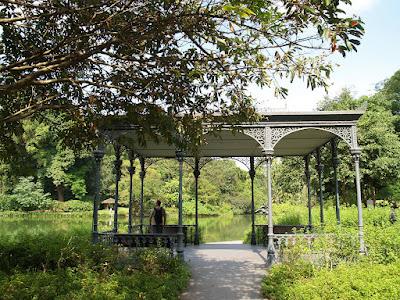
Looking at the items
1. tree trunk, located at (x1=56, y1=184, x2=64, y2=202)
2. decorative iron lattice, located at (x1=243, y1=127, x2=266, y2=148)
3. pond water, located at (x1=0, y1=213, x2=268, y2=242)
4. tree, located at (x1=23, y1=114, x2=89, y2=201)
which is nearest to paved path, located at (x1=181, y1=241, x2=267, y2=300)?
decorative iron lattice, located at (x1=243, y1=127, x2=266, y2=148)

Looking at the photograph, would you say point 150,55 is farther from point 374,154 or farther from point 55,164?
point 55,164

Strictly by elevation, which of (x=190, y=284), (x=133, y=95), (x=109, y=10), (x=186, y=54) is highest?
(x=109, y=10)

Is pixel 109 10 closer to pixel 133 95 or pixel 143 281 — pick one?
pixel 133 95

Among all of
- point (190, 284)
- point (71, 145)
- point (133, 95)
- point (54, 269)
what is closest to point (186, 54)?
point (133, 95)

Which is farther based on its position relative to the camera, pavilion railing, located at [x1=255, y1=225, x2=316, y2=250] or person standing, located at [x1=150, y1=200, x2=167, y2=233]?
person standing, located at [x1=150, y1=200, x2=167, y2=233]

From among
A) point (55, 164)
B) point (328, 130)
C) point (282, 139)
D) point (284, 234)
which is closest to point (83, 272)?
point (284, 234)

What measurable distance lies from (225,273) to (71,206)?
1351 inches

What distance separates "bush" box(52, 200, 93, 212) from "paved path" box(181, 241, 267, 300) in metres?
30.1

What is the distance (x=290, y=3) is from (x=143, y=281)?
4.92 metres

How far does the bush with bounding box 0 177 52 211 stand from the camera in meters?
37.9

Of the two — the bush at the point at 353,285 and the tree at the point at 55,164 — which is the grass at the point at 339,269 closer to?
the bush at the point at 353,285

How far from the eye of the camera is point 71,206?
39.5 m

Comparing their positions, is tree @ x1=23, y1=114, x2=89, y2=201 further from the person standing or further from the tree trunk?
the person standing

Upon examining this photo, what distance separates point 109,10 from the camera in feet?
14.8
